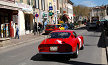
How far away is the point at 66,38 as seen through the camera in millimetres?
10117

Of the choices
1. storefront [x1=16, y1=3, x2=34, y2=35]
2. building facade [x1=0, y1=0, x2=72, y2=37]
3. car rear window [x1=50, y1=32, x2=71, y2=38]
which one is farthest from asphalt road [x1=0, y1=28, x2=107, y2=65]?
storefront [x1=16, y1=3, x2=34, y2=35]

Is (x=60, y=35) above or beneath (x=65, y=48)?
above

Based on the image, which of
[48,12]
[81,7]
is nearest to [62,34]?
[48,12]

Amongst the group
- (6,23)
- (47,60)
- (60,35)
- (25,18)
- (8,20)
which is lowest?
(47,60)

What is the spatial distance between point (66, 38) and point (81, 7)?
89177mm

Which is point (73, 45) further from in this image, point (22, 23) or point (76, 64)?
point (22, 23)

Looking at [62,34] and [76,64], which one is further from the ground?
[62,34]

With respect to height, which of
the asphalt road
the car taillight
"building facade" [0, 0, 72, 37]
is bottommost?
the asphalt road

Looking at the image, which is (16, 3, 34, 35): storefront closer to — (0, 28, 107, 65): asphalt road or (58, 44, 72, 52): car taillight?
(0, 28, 107, 65): asphalt road

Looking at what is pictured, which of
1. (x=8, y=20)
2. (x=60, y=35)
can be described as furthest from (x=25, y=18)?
(x=60, y=35)

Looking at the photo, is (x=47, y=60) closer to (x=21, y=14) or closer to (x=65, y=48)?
(x=65, y=48)

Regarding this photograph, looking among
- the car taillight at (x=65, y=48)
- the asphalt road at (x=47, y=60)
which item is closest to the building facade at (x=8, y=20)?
the asphalt road at (x=47, y=60)

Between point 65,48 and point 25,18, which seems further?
point 25,18

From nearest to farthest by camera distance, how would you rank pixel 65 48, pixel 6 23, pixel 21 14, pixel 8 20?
pixel 65 48
pixel 6 23
pixel 8 20
pixel 21 14
